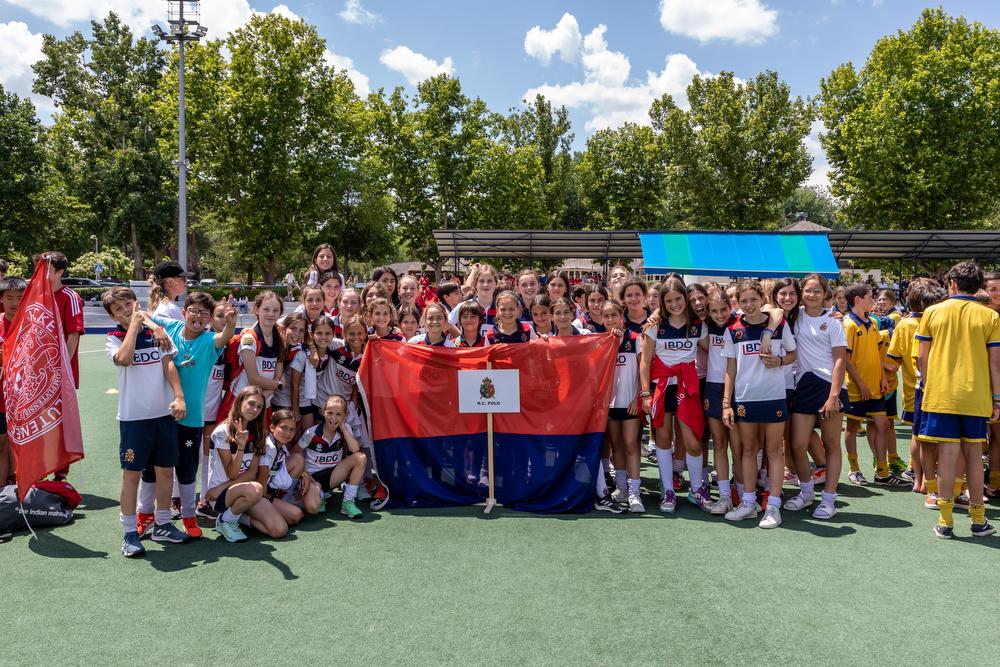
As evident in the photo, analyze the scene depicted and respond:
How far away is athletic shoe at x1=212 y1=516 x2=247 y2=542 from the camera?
4621 mm

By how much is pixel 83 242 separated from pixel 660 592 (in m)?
49.7

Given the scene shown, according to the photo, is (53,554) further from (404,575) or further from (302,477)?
(404,575)

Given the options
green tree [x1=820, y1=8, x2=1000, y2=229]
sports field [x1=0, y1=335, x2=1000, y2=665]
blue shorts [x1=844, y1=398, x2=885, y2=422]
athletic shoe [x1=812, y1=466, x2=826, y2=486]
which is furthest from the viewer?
green tree [x1=820, y1=8, x2=1000, y2=229]

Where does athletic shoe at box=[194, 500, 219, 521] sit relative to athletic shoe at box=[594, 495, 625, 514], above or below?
above

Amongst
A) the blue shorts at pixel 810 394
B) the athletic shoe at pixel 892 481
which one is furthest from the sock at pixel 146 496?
the athletic shoe at pixel 892 481

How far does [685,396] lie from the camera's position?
5230mm

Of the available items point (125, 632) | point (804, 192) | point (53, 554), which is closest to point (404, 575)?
point (125, 632)

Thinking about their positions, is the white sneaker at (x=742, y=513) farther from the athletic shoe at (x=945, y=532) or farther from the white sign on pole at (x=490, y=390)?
the white sign on pole at (x=490, y=390)

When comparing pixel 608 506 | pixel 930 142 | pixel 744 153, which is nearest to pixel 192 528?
→ pixel 608 506

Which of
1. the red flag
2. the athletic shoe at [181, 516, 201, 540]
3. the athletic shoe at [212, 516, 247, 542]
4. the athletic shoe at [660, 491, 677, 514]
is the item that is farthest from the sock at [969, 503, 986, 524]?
the red flag

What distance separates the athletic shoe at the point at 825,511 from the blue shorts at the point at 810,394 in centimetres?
76

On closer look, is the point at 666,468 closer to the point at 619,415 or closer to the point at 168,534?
the point at 619,415

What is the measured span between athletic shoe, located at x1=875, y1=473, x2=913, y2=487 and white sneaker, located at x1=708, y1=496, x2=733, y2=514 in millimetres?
1973

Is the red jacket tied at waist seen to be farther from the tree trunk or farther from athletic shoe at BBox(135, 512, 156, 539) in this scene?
the tree trunk
